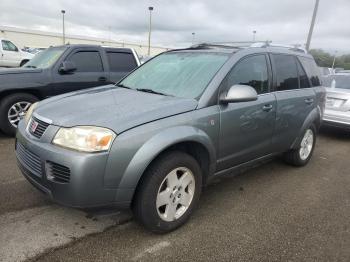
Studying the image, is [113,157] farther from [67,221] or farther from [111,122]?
[67,221]

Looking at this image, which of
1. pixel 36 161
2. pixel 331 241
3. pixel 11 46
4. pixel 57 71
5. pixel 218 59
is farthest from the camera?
pixel 11 46

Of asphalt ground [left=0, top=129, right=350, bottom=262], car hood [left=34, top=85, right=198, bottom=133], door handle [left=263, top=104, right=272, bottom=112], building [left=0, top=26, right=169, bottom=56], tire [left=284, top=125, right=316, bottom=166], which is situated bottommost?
asphalt ground [left=0, top=129, right=350, bottom=262]

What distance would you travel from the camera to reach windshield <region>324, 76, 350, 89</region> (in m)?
7.77

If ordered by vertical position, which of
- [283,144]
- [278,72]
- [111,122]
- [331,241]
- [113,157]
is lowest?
[331,241]

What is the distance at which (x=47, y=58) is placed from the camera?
21.8 ft

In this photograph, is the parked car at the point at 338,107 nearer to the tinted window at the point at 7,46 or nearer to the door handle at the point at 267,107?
the door handle at the point at 267,107

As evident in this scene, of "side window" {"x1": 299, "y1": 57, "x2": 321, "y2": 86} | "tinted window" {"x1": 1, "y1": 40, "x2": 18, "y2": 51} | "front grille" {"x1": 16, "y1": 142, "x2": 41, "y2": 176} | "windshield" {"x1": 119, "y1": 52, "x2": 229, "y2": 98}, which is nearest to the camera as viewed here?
"front grille" {"x1": 16, "y1": 142, "x2": 41, "y2": 176}

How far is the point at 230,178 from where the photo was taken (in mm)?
4547

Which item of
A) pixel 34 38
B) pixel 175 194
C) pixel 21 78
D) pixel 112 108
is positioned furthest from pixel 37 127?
pixel 34 38

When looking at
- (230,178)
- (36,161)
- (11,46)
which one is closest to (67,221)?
(36,161)

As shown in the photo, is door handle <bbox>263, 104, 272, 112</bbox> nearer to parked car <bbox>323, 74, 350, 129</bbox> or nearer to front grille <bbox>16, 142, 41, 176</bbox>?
front grille <bbox>16, 142, 41, 176</bbox>

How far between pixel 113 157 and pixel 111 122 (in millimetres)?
288

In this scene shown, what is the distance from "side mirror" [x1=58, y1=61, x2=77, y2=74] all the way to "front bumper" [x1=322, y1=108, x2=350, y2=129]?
5446mm

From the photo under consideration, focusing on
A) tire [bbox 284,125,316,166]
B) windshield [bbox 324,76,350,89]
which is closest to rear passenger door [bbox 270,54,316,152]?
tire [bbox 284,125,316,166]
